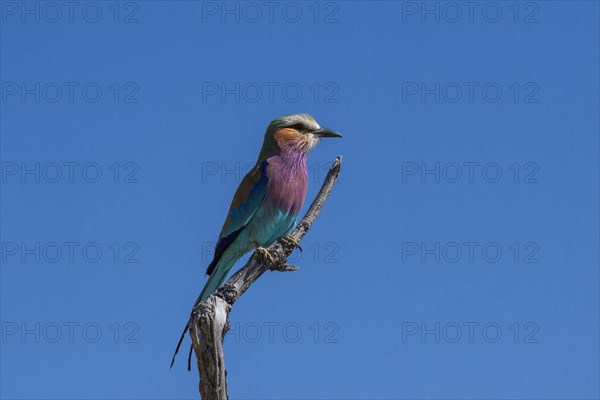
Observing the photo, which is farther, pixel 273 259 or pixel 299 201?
pixel 299 201

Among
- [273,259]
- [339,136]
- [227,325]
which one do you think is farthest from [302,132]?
[227,325]

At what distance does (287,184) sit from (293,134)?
525 mm

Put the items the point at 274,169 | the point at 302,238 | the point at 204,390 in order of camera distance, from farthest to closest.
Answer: the point at 274,169, the point at 302,238, the point at 204,390

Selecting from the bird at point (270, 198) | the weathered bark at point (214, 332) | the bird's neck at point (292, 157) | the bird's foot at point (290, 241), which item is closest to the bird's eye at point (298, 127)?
the bird at point (270, 198)

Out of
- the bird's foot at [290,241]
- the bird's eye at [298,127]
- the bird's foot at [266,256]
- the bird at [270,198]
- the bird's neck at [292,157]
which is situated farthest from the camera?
the bird's eye at [298,127]

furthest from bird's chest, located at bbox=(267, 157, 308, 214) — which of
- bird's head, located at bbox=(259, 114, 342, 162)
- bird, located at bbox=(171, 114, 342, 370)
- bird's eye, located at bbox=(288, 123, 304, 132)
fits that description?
bird's eye, located at bbox=(288, 123, 304, 132)

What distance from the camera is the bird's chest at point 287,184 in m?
7.55

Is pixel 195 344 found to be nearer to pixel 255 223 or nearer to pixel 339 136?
A: pixel 255 223

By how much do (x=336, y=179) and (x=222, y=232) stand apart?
4.01 ft

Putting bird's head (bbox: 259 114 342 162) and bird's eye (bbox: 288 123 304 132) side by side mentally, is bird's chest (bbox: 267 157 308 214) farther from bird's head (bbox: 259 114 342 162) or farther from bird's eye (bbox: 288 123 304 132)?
bird's eye (bbox: 288 123 304 132)

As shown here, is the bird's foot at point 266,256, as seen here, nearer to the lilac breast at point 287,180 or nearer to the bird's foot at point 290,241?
the bird's foot at point 290,241

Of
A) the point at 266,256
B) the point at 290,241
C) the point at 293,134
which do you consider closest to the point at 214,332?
the point at 266,256

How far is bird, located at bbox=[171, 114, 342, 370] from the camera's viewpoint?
24.7 ft

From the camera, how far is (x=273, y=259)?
6.89 meters
